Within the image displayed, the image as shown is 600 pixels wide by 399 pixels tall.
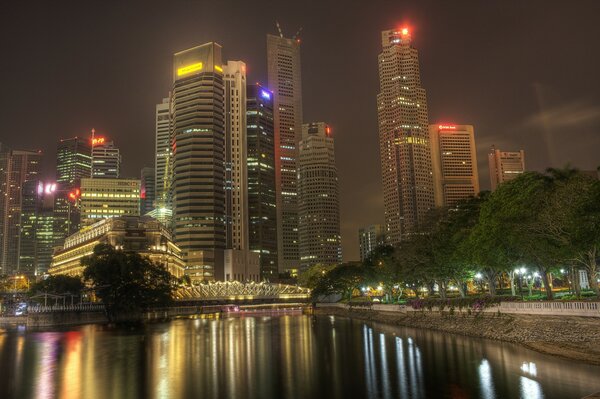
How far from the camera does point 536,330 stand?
51.3 m

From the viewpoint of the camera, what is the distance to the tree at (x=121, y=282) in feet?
384

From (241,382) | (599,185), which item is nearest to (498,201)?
(599,185)

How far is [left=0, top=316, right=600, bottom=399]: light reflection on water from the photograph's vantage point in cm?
3497

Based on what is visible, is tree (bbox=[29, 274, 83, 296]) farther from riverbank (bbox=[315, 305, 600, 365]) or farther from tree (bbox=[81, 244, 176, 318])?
riverbank (bbox=[315, 305, 600, 365])

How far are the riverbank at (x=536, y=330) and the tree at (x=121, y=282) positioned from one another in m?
66.8

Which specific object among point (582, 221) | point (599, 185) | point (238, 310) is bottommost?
point (238, 310)

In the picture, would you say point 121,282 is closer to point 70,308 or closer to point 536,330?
point 70,308

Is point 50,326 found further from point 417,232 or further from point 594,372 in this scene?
point 594,372

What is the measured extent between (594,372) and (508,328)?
21.2 m

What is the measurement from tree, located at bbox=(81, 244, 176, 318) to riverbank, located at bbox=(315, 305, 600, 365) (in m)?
66.8

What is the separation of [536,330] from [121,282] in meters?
91.4

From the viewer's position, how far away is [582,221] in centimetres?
4866

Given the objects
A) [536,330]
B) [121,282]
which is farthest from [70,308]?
[536,330]

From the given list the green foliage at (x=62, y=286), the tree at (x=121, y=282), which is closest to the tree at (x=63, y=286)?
the green foliage at (x=62, y=286)
